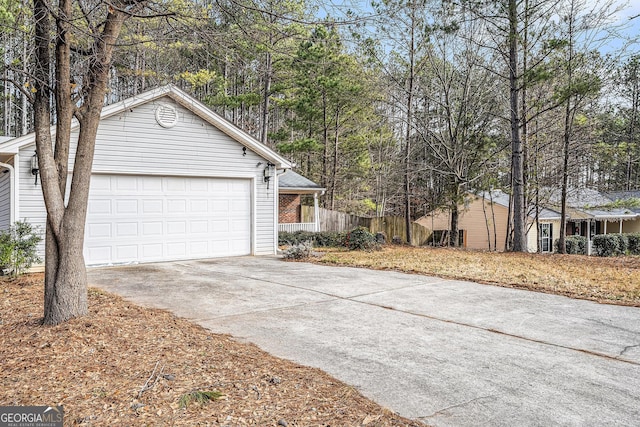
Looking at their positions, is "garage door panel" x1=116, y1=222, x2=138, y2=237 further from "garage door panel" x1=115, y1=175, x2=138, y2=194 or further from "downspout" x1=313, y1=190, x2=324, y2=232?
"downspout" x1=313, y1=190, x2=324, y2=232

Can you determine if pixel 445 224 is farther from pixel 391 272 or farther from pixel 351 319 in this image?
pixel 351 319

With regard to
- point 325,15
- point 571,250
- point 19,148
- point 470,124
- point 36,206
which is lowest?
point 571,250

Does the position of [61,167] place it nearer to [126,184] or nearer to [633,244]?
[126,184]

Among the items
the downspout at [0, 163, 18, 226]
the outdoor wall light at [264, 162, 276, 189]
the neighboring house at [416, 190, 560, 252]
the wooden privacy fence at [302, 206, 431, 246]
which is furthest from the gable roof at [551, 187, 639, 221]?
the downspout at [0, 163, 18, 226]

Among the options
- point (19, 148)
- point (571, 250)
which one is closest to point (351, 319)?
point (19, 148)

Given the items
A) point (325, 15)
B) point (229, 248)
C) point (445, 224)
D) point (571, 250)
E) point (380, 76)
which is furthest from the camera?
point (445, 224)

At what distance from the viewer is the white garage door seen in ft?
33.8

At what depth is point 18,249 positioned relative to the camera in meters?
8.35

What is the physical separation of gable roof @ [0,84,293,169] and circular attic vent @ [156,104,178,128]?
0.79ft

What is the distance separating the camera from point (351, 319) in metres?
5.64

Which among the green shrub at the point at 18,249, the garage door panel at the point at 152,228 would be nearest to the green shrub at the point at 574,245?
the garage door panel at the point at 152,228

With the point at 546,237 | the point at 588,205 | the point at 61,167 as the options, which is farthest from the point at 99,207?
the point at 546,237

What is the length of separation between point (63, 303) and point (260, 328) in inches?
80.2

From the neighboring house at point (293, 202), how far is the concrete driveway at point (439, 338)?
28.3ft
